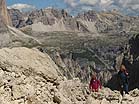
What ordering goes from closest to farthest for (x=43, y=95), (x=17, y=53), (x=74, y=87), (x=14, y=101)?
(x=14, y=101)
(x=43, y=95)
(x=17, y=53)
(x=74, y=87)

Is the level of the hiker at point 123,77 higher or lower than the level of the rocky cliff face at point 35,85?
lower

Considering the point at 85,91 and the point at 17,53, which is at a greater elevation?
the point at 17,53

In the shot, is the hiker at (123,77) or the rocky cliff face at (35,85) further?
the hiker at (123,77)

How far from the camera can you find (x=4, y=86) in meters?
20.1

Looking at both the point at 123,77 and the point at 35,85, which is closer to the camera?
the point at 35,85

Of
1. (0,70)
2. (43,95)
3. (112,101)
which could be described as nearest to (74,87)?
(112,101)

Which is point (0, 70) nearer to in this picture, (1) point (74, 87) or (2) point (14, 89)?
(2) point (14, 89)

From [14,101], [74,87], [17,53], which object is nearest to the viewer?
[14,101]

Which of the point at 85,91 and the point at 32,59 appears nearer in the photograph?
the point at 32,59

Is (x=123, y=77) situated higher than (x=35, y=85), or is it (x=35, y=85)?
(x=35, y=85)

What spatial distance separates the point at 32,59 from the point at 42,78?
4.61 feet

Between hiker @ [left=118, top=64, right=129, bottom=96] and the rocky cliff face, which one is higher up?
the rocky cliff face

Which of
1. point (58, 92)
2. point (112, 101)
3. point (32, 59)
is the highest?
point (32, 59)

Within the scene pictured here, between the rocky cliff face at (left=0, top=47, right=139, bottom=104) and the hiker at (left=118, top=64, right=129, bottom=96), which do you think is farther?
the hiker at (left=118, top=64, right=129, bottom=96)
